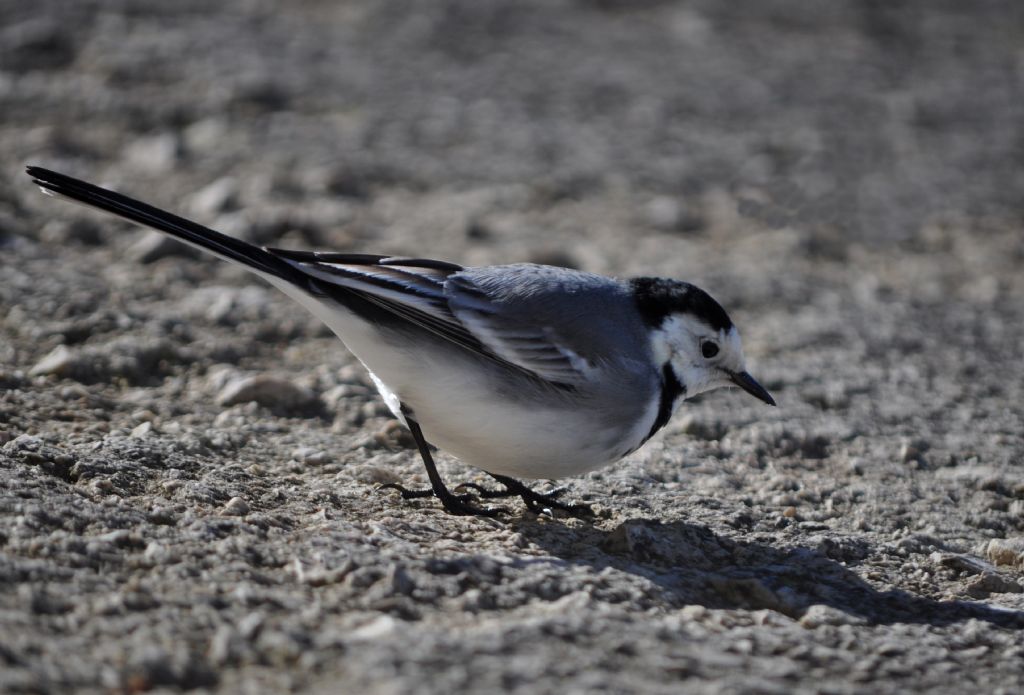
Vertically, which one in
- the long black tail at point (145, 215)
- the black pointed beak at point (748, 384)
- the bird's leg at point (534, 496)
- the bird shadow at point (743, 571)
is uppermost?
the long black tail at point (145, 215)

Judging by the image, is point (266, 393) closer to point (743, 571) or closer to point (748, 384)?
point (748, 384)

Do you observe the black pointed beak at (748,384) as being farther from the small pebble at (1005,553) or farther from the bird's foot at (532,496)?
the small pebble at (1005,553)

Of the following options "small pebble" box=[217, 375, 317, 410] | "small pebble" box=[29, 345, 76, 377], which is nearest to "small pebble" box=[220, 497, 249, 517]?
"small pebble" box=[217, 375, 317, 410]

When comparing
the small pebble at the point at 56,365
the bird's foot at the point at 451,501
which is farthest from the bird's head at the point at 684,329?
the small pebble at the point at 56,365

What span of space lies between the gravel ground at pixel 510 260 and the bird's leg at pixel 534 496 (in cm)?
8

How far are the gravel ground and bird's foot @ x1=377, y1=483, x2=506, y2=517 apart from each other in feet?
0.29

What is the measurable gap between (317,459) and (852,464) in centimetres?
243

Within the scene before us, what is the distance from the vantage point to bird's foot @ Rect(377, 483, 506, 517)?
4488 mm

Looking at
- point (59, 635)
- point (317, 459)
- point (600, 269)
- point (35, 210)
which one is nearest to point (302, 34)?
point (35, 210)

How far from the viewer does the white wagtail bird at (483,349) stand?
4238 mm

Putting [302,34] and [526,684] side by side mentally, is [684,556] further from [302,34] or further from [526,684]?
[302,34]

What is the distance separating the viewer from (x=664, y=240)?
7898mm

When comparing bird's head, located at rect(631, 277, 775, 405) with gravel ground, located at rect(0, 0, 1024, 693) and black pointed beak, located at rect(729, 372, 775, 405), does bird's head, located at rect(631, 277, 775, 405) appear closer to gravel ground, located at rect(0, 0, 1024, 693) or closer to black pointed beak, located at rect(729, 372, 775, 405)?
black pointed beak, located at rect(729, 372, 775, 405)

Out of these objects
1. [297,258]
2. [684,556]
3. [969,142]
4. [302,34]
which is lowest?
[684,556]
